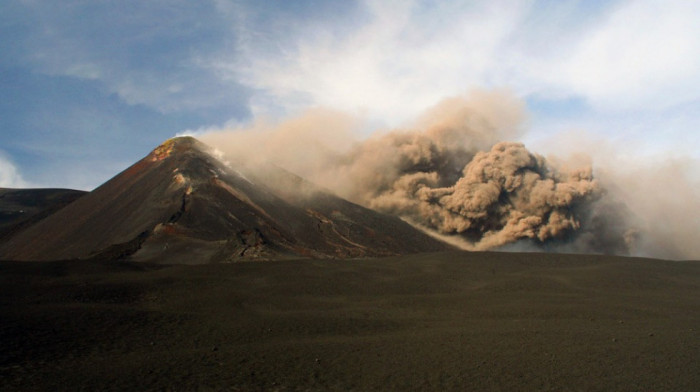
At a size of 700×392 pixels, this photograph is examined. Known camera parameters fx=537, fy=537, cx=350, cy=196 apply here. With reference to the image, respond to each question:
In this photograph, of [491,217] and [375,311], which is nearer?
[375,311]

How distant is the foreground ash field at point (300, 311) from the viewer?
10930 mm

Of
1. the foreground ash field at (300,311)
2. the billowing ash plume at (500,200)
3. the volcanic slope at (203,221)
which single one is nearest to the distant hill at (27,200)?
the volcanic slope at (203,221)

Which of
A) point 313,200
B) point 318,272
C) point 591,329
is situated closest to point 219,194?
point 313,200

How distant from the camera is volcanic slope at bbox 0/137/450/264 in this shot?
31.7 meters

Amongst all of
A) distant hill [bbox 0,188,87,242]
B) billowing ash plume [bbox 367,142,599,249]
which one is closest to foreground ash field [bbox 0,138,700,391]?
billowing ash plume [bbox 367,142,599,249]

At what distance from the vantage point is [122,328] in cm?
1406

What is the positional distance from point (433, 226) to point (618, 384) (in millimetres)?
47434

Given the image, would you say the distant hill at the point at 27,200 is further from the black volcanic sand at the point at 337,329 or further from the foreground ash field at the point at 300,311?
the black volcanic sand at the point at 337,329

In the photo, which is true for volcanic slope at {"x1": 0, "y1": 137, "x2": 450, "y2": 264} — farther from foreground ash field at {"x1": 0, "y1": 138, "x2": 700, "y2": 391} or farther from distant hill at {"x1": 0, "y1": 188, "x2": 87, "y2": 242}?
distant hill at {"x1": 0, "y1": 188, "x2": 87, "y2": 242}

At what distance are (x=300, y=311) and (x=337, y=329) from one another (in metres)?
3.15

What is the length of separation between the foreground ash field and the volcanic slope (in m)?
0.18

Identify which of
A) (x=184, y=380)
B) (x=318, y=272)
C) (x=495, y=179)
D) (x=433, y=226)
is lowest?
(x=184, y=380)

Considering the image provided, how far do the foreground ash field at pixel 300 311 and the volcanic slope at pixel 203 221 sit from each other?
0.58 feet

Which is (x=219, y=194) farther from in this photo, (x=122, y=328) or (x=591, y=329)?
(x=591, y=329)
